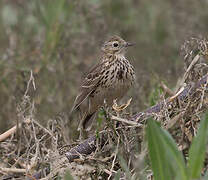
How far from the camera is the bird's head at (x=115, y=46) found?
5.09 metres

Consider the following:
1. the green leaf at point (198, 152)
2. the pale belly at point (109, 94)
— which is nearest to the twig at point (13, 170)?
the green leaf at point (198, 152)

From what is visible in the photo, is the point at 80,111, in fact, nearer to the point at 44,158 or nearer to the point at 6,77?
the point at 6,77

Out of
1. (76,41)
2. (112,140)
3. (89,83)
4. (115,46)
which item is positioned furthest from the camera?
(76,41)

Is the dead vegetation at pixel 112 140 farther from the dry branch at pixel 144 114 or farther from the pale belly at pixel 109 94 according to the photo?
the pale belly at pixel 109 94

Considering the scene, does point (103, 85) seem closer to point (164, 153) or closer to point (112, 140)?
point (112, 140)

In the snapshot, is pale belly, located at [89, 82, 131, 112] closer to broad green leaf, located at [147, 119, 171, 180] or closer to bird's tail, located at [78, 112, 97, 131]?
bird's tail, located at [78, 112, 97, 131]

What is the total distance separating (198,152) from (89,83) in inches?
99.9

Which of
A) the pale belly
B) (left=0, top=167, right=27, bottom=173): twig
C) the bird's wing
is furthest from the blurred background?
(left=0, top=167, right=27, bottom=173): twig

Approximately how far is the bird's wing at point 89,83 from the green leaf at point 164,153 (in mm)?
2382

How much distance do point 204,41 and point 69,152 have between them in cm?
97

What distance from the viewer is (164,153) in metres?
2.32

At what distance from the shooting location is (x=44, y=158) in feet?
9.53

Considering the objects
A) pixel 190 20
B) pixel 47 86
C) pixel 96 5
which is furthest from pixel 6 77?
pixel 190 20

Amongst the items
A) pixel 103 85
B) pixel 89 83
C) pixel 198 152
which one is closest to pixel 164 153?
pixel 198 152
